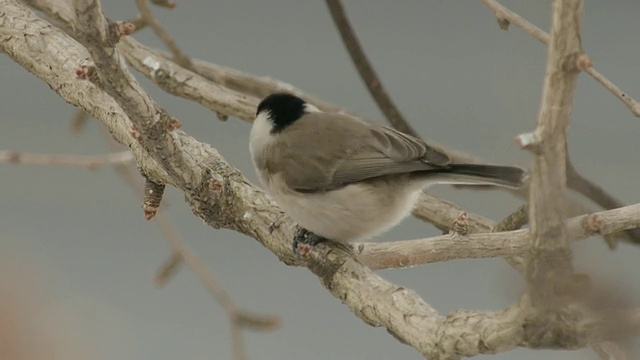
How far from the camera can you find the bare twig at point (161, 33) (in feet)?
5.91

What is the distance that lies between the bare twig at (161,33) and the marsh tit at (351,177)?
0.46 metres

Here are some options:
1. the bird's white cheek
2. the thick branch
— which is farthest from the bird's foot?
the thick branch

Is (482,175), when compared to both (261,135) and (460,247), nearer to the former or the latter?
(460,247)

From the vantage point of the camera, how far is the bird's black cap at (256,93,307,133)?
164 centimetres

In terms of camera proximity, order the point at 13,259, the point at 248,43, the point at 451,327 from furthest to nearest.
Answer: the point at 248,43 < the point at 13,259 < the point at 451,327

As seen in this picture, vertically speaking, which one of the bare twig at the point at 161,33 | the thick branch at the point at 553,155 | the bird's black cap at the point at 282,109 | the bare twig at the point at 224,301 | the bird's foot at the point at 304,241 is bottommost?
the bare twig at the point at 224,301

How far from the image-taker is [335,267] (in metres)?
1.32

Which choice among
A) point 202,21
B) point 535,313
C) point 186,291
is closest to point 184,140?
point 535,313

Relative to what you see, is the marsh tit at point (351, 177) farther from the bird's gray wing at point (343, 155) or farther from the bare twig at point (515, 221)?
the bare twig at point (515, 221)

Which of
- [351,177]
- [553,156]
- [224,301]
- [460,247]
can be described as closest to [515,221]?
[460,247]

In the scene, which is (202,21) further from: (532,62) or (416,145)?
(532,62)

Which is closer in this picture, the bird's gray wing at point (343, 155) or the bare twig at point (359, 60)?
the bird's gray wing at point (343, 155)

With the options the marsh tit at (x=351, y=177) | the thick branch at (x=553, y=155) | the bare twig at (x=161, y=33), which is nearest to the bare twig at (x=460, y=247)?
the marsh tit at (x=351, y=177)

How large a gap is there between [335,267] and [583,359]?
2.04ft
